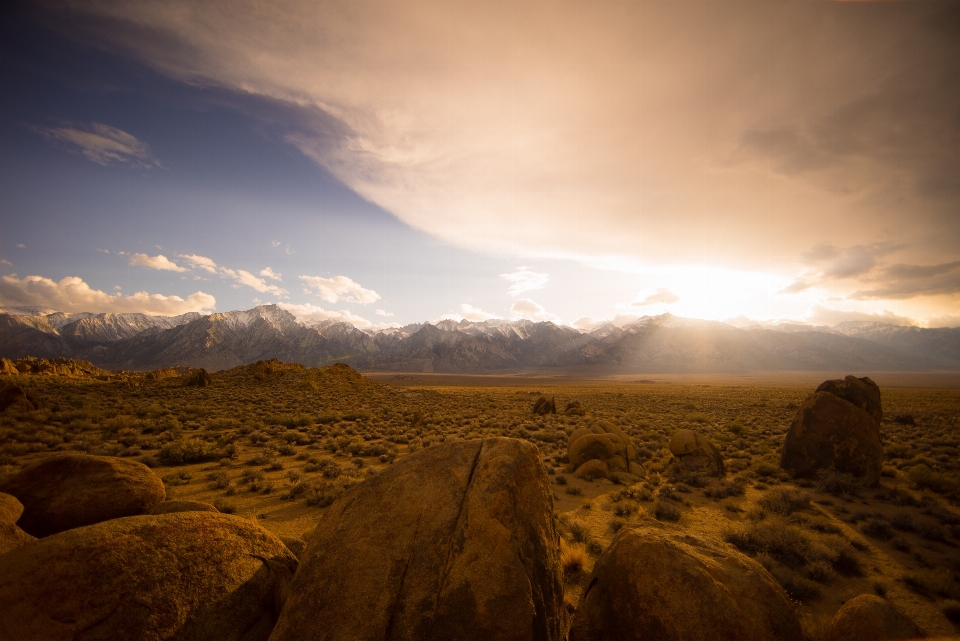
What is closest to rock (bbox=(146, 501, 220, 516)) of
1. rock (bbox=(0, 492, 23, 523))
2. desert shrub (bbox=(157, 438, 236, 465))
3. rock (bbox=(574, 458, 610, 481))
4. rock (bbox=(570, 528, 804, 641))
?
rock (bbox=(0, 492, 23, 523))

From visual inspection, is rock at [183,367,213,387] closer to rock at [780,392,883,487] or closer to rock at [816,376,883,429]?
rock at [780,392,883,487]

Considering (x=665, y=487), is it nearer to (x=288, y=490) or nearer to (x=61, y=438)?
(x=288, y=490)

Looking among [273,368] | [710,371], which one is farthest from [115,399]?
[710,371]

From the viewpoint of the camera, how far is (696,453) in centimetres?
1502

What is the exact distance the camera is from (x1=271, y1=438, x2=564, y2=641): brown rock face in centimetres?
335

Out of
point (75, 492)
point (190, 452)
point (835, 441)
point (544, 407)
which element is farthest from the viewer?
point (544, 407)

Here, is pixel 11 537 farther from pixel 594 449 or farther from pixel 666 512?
pixel 594 449

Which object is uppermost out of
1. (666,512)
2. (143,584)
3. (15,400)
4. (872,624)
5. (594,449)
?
(143,584)

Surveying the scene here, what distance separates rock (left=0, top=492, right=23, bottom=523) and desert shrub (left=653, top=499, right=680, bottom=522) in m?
13.3

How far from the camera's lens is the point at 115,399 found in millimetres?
26969

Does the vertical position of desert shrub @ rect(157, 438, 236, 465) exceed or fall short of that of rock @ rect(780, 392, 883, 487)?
it falls short

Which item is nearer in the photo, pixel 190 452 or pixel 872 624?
pixel 872 624

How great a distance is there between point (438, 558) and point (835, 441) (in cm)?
1713

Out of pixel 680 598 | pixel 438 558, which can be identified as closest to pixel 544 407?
pixel 680 598
